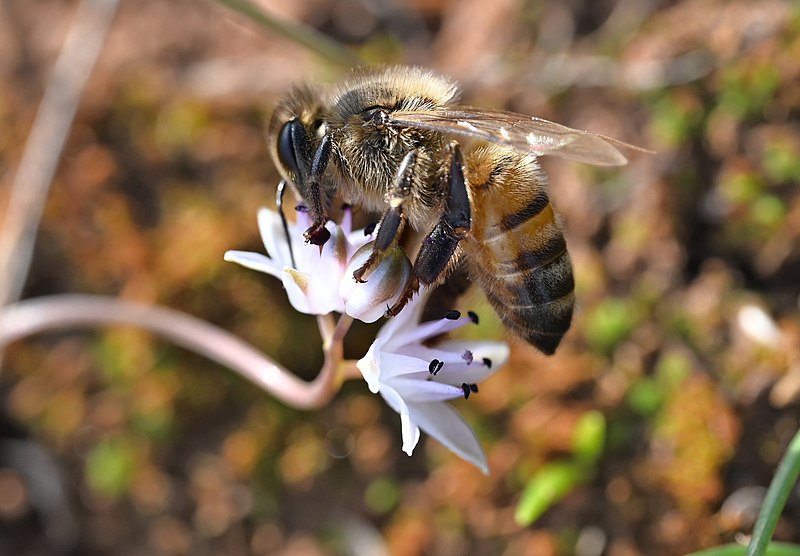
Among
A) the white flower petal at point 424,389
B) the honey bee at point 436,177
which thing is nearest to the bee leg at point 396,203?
the honey bee at point 436,177

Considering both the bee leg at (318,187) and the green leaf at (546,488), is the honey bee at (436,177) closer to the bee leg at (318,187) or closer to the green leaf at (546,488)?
the bee leg at (318,187)

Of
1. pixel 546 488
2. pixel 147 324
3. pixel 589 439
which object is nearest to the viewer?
pixel 546 488

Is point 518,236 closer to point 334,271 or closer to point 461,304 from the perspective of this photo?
point 334,271

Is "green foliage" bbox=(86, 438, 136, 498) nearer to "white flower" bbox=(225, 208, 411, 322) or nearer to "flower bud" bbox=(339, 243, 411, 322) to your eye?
"white flower" bbox=(225, 208, 411, 322)

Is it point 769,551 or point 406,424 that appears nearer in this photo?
point 406,424

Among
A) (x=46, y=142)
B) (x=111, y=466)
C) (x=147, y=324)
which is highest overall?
(x=46, y=142)

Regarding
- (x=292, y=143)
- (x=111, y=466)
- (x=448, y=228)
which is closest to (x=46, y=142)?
(x=111, y=466)

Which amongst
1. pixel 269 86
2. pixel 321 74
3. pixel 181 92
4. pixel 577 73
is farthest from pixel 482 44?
pixel 181 92
